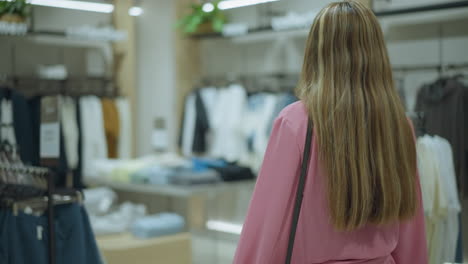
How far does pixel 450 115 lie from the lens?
10.6ft

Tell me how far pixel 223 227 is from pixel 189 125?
2.57m

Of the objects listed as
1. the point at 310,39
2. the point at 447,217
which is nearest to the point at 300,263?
the point at 310,39

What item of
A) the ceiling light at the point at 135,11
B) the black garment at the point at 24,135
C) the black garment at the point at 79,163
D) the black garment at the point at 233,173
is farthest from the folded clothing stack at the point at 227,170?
the ceiling light at the point at 135,11

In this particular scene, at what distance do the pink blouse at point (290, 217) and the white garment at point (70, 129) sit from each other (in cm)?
416

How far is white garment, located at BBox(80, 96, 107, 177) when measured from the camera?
242 inches

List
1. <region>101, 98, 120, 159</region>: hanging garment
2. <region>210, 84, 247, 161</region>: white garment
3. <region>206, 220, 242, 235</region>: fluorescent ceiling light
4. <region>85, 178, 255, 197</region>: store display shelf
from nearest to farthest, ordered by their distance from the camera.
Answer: <region>206, 220, 242, 235</region>: fluorescent ceiling light
<region>85, 178, 255, 197</region>: store display shelf
<region>210, 84, 247, 161</region>: white garment
<region>101, 98, 120, 159</region>: hanging garment

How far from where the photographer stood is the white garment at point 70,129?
18.7 ft

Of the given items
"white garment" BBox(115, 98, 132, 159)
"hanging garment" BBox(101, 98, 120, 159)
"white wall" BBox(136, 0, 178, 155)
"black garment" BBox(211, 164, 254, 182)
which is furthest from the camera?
"white wall" BBox(136, 0, 178, 155)

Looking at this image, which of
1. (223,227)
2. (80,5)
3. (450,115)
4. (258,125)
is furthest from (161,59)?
(450,115)

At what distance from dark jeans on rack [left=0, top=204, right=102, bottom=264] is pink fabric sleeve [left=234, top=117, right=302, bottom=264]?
106 cm

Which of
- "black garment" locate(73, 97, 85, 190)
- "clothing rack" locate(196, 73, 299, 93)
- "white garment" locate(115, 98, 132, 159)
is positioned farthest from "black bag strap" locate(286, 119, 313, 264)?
"white garment" locate(115, 98, 132, 159)

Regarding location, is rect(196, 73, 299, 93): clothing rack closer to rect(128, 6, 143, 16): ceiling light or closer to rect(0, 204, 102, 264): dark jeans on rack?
rect(128, 6, 143, 16): ceiling light

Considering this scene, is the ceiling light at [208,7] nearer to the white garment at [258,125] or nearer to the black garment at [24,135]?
the white garment at [258,125]

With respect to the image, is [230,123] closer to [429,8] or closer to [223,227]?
[223,227]
